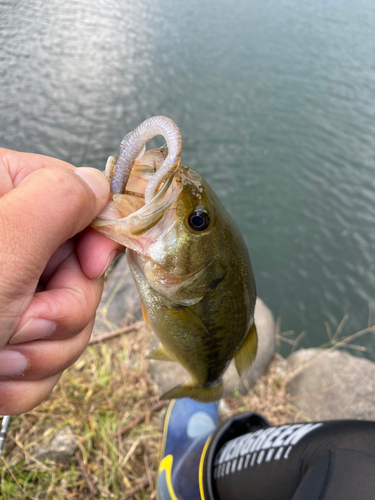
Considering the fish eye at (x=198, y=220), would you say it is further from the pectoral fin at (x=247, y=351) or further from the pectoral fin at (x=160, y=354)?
the pectoral fin at (x=160, y=354)

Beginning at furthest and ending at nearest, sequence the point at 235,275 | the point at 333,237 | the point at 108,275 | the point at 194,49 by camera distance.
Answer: the point at 194,49
the point at 333,237
the point at 108,275
the point at 235,275

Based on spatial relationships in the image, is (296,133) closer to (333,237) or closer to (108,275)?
(333,237)

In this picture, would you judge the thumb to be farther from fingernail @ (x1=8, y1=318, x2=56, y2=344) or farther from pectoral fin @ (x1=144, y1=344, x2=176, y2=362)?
pectoral fin @ (x1=144, y1=344, x2=176, y2=362)

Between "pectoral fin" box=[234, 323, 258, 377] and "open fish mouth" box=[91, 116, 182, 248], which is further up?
"open fish mouth" box=[91, 116, 182, 248]

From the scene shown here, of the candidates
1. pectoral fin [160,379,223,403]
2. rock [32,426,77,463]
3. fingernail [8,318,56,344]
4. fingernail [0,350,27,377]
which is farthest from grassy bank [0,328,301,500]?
fingernail [8,318,56,344]

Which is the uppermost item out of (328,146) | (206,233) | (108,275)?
(206,233)

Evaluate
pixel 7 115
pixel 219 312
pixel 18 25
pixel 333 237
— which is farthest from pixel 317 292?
pixel 18 25
